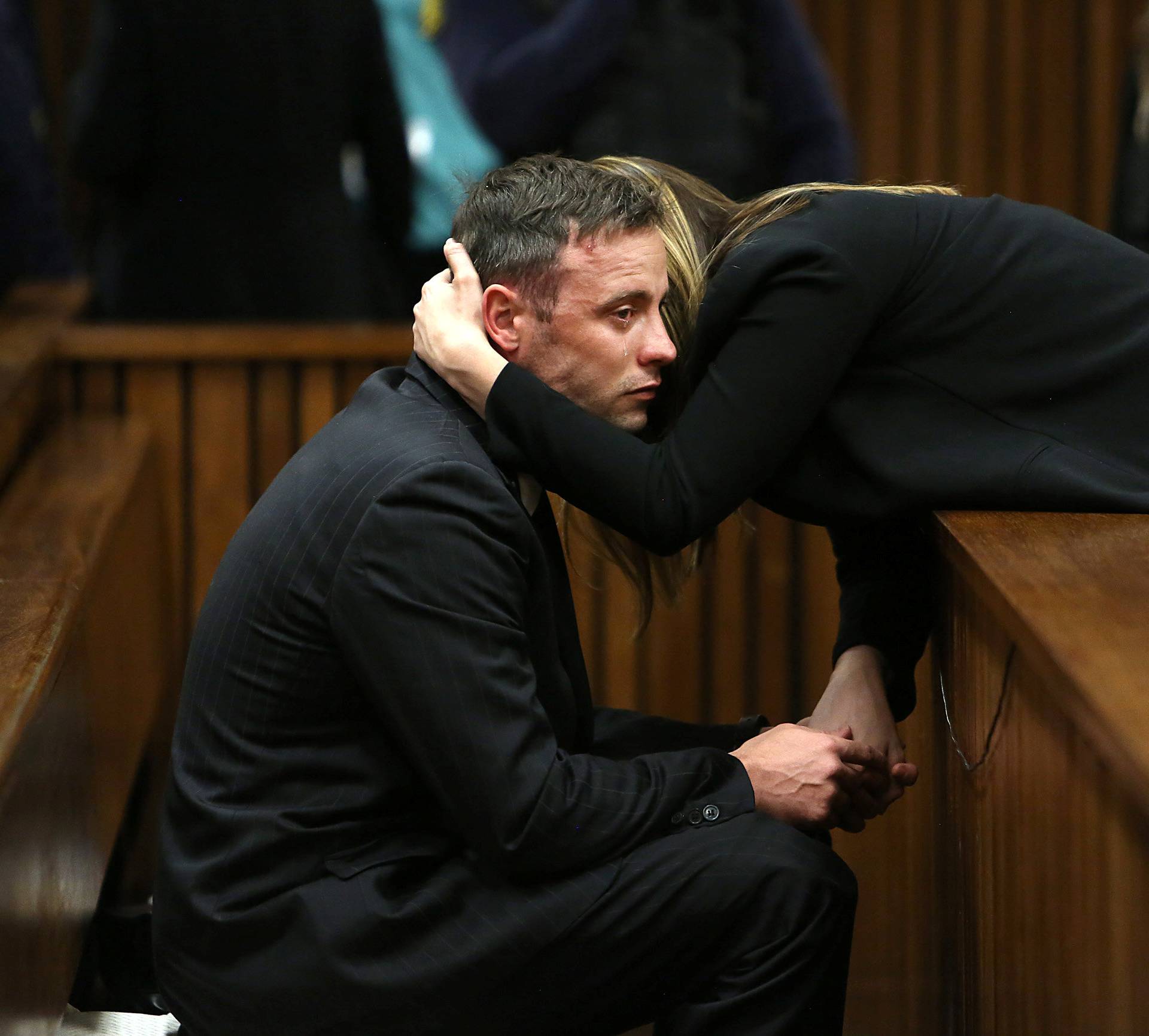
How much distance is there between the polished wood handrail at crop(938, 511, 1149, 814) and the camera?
37.1 inches

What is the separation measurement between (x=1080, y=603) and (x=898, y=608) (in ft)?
1.93

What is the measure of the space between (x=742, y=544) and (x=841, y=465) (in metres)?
1.38

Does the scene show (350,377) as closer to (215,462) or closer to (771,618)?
(215,462)

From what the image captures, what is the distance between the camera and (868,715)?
5.55ft

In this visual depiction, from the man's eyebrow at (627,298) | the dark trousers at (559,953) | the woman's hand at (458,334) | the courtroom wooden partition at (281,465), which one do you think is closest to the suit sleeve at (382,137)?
the courtroom wooden partition at (281,465)

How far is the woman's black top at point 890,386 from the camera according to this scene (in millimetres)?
1492

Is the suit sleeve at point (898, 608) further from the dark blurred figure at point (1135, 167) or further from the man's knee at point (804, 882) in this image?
the dark blurred figure at point (1135, 167)

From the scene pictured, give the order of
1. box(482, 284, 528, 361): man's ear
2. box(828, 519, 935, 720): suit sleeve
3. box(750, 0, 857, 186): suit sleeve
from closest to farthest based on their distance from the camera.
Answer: box(482, 284, 528, 361): man's ear → box(828, 519, 935, 720): suit sleeve → box(750, 0, 857, 186): suit sleeve

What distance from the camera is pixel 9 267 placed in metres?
2.89

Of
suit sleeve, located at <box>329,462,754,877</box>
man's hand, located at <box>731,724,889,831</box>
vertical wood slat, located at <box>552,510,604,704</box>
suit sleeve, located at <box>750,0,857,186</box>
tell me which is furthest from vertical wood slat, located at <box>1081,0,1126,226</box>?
suit sleeve, located at <box>329,462,754,877</box>

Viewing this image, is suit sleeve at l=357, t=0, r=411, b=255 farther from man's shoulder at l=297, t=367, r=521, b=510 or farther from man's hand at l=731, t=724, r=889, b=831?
man's hand at l=731, t=724, r=889, b=831

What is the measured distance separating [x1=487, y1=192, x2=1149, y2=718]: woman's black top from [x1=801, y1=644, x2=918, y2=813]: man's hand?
0.71ft

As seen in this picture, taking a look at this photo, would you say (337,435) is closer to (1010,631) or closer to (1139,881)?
(1010,631)

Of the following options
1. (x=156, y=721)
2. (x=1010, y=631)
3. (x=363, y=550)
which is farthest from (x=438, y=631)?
(x=156, y=721)
